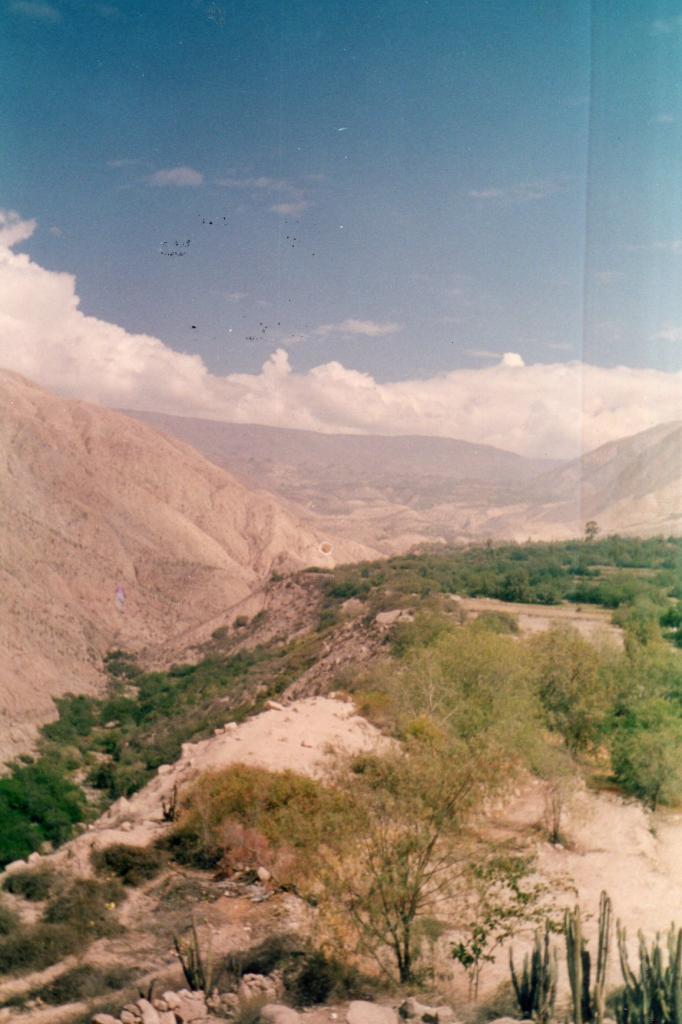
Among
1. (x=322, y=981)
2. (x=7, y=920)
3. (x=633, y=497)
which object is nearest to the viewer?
(x=322, y=981)

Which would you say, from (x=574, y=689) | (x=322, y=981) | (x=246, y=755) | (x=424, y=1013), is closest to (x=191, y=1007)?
(x=322, y=981)

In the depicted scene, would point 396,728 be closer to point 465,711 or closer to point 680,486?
point 465,711

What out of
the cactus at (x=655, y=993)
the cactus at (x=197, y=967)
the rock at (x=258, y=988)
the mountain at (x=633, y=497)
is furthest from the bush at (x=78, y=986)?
the mountain at (x=633, y=497)

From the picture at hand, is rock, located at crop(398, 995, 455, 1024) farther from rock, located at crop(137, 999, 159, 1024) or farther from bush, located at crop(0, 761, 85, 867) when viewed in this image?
bush, located at crop(0, 761, 85, 867)

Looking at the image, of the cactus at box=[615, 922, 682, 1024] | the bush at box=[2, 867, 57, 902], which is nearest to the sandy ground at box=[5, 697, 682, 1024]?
the bush at box=[2, 867, 57, 902]

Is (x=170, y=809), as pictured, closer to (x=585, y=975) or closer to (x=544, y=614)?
(x=585, y=975)

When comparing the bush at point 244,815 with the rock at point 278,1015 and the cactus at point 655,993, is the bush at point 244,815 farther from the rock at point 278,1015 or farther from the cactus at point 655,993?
the cactus at point 655,993
